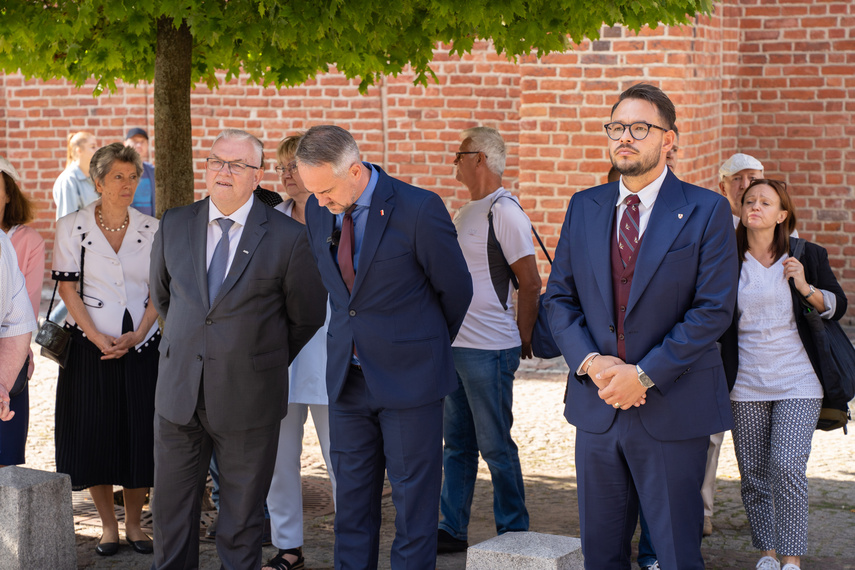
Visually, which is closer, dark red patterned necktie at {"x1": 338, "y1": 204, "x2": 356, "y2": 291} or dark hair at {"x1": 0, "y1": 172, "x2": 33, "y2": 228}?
dark red patterned necktie at {"x1": 338, "y1": 204, "x2": 356, "y2": 291}

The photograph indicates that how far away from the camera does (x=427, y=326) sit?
439cm

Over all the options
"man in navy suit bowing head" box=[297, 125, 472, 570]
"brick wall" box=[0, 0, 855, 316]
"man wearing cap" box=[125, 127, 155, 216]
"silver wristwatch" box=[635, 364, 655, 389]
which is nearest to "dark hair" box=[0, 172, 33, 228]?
"man in navy suit bowing head" box=[297, 125, 472, 570]

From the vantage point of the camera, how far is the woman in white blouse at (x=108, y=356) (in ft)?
17.9

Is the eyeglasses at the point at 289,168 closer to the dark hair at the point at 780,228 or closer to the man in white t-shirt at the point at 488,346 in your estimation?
the man in white t-shirt at the point at 488,346

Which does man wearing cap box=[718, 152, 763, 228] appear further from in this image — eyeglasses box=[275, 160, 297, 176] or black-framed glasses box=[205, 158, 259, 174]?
black-framed glasses box=[205, 158, 259, 174]

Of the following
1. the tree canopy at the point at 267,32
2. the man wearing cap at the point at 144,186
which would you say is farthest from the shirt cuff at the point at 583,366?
the man wearing cap at the point at 144,186

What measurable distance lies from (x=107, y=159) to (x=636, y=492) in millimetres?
3229

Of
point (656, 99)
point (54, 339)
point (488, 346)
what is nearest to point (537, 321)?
point (488, 346)

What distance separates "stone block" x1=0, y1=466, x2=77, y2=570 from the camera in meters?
4.80

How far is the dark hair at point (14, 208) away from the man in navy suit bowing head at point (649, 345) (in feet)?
10.3

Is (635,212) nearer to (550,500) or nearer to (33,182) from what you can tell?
(550,500)

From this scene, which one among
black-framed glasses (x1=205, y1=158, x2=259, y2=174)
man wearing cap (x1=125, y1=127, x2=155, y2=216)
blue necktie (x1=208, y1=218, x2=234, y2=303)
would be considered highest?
man wearing cap (x1=125, y1=127, x2=155, y2=216)

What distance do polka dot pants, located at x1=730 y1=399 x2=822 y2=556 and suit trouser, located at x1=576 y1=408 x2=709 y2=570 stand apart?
120 centimetres

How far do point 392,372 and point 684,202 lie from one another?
1352mm
